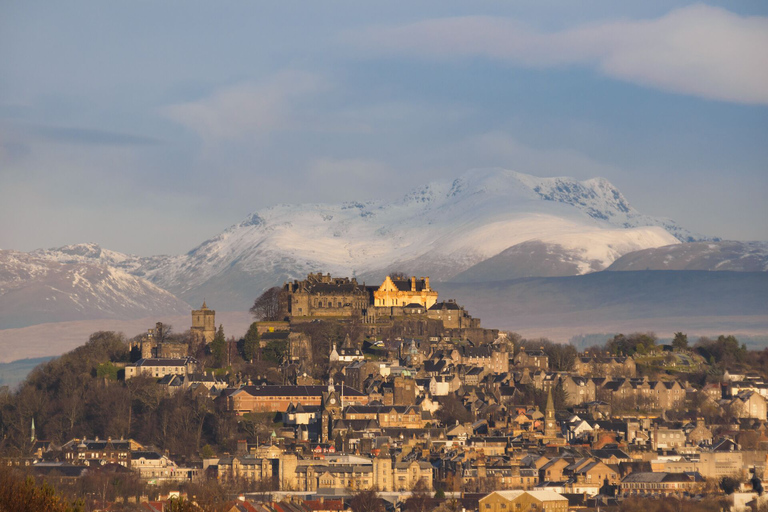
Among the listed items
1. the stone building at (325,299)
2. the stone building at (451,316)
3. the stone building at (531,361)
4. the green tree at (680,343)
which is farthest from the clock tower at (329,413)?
the green tree at (680,343)

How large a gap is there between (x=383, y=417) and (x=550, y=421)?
1135cm

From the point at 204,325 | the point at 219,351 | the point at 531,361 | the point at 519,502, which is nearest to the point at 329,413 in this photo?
the point at 219,351

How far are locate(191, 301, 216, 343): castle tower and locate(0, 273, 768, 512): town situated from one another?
6.5 inches

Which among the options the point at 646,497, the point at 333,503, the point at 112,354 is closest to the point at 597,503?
the point at 646,497

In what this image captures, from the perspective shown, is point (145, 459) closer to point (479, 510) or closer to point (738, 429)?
point (479, 510)

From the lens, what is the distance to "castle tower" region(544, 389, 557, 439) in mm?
119188

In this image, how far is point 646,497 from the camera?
331ft

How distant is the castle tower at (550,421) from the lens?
119188 mm

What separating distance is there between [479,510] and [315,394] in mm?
24551

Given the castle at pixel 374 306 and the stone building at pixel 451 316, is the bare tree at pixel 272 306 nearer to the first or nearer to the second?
the castle at pixel 374 306

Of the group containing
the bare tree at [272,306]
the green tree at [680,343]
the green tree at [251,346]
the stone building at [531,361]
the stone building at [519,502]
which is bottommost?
the stone building at [519,502]

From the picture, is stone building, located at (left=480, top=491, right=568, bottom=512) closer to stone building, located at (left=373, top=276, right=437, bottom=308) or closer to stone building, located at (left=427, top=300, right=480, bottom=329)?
stone building, located at (left=427, top=300, right=480, bottom=329)

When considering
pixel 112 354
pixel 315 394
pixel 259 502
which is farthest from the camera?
pixel 112 354

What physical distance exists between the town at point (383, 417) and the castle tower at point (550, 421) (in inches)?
4.4
